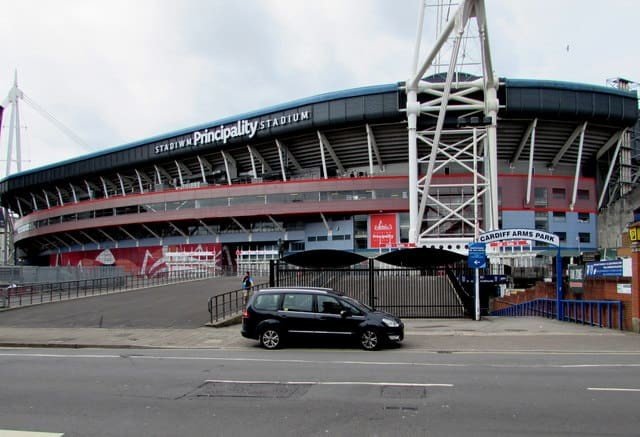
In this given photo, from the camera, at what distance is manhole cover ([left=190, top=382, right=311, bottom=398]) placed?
8422 mm

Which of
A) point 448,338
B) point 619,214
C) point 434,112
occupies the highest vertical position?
point 434,112

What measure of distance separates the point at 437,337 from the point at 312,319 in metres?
4.42

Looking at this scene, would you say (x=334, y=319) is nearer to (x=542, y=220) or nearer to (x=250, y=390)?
(x=250, y=390)

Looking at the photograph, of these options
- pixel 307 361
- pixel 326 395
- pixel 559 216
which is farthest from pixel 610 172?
pixel 326 395

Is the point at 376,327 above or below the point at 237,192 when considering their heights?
below

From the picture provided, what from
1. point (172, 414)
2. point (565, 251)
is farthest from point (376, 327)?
point (565, 251)

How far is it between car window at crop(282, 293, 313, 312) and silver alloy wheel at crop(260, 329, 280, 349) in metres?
0.73

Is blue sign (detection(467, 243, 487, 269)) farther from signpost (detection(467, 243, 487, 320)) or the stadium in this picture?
the stadium

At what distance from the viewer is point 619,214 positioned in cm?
5681

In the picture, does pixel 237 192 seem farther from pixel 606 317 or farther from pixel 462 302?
pixel 606 317

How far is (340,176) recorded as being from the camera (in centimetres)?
6450

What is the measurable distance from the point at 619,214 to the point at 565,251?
665 centimetres

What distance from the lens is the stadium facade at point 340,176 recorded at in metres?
54.0

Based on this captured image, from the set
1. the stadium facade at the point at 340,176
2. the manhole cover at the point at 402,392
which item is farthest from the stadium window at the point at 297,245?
the manhole cover at the point at 402,392
